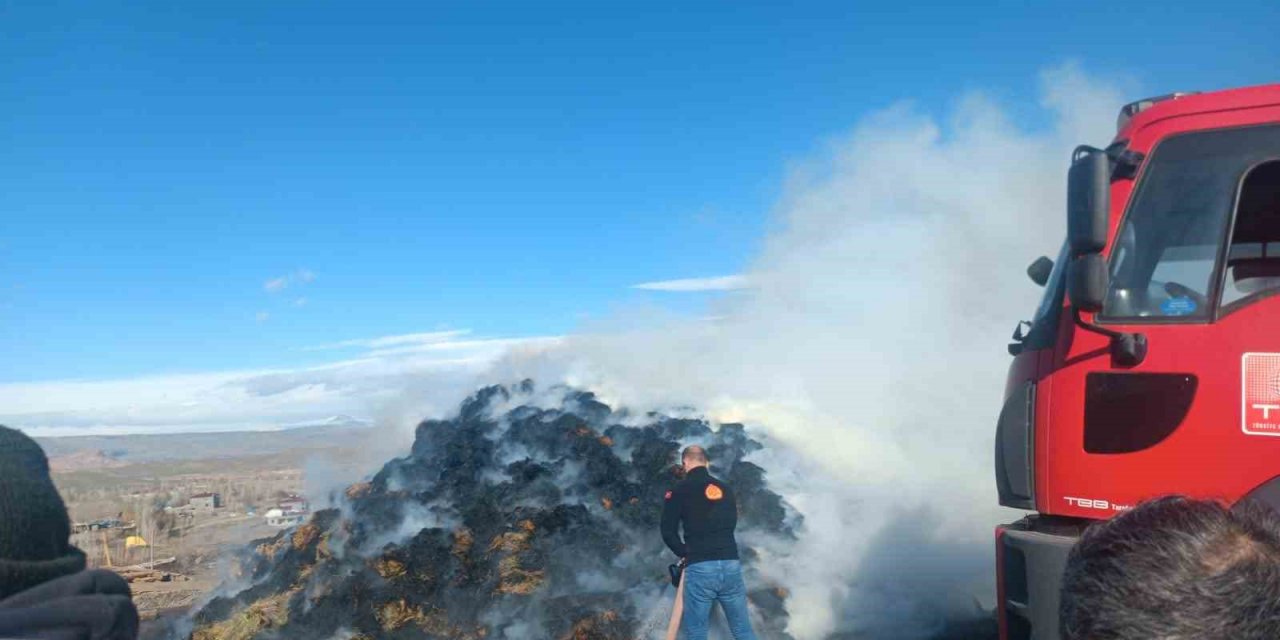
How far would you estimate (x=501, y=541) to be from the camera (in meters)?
9.72

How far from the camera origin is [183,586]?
11.6 metres

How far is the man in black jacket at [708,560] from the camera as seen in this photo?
7.10 m

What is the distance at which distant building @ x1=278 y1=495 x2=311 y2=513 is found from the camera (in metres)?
11.3

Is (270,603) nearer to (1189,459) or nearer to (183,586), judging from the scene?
(183,586)

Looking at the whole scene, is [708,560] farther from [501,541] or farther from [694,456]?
[501,541]

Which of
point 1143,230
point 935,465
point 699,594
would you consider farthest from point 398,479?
point 1143,230

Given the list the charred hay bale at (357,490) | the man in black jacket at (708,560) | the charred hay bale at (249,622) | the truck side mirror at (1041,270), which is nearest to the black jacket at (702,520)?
the man in black jacket at (708,560)

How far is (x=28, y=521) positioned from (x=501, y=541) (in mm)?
7939

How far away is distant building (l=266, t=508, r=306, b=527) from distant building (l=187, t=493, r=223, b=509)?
84cm

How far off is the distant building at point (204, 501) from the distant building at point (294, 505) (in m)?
0.89

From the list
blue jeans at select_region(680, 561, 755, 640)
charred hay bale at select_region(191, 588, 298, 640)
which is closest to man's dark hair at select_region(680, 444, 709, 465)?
blue jeans at select_region(680, 561, 755, 640)

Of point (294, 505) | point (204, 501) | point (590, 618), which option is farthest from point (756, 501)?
point (204, 501)

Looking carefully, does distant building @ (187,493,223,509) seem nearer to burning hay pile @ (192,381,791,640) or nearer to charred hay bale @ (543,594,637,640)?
burning hay pile @ (192,381,791,640)

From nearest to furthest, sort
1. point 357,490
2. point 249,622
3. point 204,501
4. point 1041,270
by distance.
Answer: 1. point 1041,270
2. point 249,622
3. point 204,501
4. point 357,490
